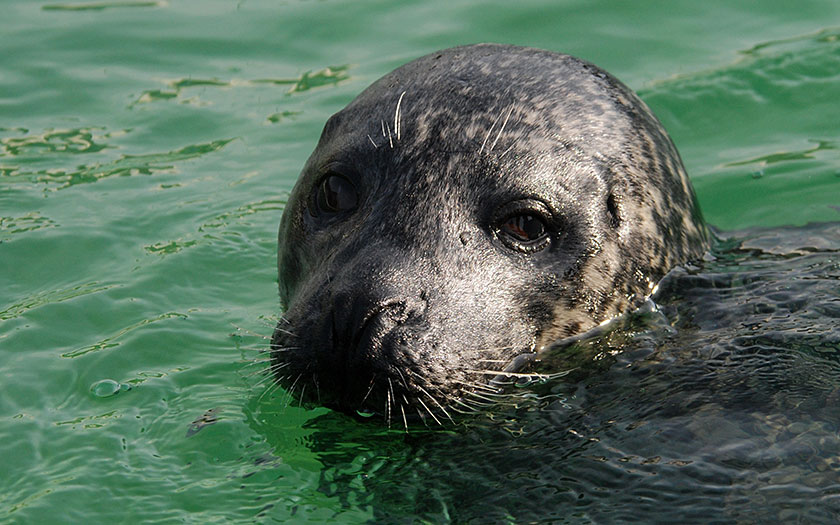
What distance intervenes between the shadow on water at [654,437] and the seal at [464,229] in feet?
0.61

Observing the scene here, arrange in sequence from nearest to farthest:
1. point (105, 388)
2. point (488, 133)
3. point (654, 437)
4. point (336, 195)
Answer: point (654, 437)
point (488, 133)
point (336, 195)
point (105, 388)

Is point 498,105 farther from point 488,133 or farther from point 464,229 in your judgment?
point 464,229

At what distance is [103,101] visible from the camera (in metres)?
8.66

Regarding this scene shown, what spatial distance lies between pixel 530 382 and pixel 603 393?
0.29 meters

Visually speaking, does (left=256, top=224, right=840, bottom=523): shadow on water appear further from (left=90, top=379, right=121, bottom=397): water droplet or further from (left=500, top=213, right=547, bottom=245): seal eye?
(left=90, top=379, right=121, bottom=397): water droplet

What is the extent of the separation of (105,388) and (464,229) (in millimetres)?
1839

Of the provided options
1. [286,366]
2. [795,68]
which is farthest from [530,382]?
[795,68]

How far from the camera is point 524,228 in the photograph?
4570mm

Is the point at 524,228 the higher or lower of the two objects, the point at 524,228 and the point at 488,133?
the lower

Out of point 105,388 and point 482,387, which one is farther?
point 105,388

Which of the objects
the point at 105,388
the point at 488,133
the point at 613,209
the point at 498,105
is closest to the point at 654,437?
the point at 613,209

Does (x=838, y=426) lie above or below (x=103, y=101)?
below

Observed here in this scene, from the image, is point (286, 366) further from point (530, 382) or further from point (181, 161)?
point (181, 161)

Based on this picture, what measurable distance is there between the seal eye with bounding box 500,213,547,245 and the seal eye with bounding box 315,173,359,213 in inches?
24.8
